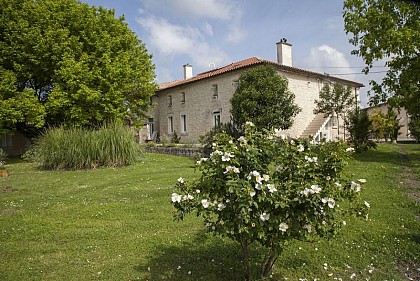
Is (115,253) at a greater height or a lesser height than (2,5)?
lesser

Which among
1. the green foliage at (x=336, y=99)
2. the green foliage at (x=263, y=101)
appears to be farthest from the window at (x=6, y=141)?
the green foliage at (x=336, y=99)

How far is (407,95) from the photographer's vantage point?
1392 cm

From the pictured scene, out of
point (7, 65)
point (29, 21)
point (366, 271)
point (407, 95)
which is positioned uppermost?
point (29, 21)

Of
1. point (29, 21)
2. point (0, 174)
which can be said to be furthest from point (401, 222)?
point (29, 21)

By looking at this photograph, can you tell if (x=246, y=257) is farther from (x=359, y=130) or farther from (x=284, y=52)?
(x=284, y=52)

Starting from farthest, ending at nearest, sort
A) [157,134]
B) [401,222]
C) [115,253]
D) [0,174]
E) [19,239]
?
1. [157,134]
2. [0,174]
3. [401,222]
4. [19,239]
5. [115,253]

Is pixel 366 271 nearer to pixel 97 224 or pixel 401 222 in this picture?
pixel 401 222

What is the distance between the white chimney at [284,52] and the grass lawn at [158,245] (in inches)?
748

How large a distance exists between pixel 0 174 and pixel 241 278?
511 inches

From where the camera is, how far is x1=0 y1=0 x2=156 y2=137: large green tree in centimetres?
1897

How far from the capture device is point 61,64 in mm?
19609

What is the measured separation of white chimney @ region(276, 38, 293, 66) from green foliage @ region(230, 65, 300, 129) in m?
7.87

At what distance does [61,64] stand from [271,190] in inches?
795

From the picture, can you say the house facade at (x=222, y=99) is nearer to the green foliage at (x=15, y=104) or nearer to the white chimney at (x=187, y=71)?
the white chimney at (x=187, y=71)
